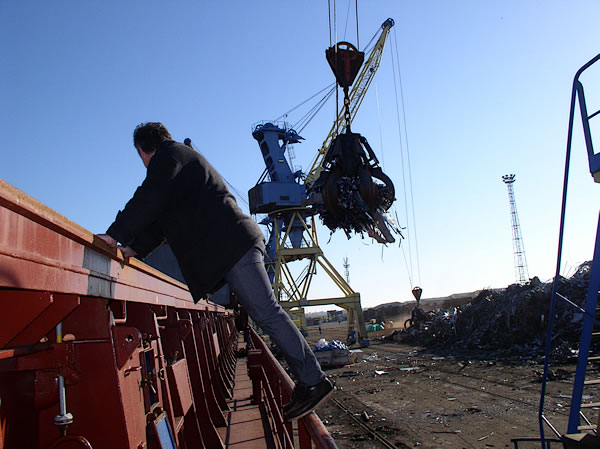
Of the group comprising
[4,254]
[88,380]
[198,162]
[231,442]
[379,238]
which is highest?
[379,238]

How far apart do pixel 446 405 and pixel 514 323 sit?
392 inches

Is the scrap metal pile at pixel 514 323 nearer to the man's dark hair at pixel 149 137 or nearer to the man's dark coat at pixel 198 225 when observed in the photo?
the man's dark coat at pixel 198 225

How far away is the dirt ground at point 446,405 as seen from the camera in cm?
757

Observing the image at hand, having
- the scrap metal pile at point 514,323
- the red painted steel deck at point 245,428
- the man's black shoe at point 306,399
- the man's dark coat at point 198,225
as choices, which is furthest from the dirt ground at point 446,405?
the man's dark coat at point 198,225

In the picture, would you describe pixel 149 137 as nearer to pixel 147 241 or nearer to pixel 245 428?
pixel 147 241

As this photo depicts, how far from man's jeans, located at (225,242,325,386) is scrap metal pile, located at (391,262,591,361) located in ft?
44.1

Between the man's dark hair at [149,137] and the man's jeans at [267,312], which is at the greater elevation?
the man's dark hair at [149,137]

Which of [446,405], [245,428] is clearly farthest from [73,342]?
[446,405]

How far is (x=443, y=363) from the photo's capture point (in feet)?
51.7

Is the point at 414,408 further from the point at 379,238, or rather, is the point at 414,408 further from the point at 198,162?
the point at 198,162

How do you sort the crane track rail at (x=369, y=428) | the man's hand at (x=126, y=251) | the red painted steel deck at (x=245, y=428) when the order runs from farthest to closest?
Answer: the crane track rail at (x=369, y=428)
the red painted steel deck at (x=245, y=428)
the man's hand at (x=126, y=251)

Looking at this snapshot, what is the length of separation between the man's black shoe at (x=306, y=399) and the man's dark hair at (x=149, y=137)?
1409mm

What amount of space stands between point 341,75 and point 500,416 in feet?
21.8

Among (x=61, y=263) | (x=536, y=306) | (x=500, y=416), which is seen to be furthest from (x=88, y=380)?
(x=536, y=306)
